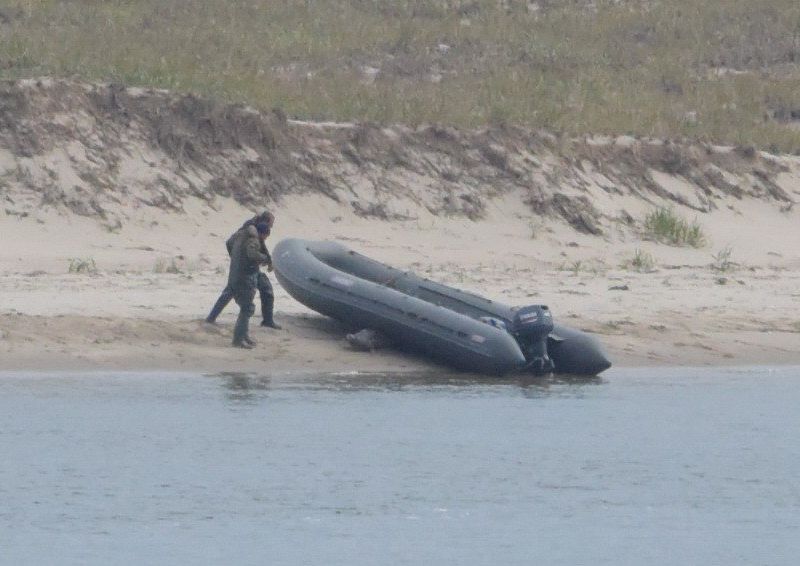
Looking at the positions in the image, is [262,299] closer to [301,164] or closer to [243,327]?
[243,327]

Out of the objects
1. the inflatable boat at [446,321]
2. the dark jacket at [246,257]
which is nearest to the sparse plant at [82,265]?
the inflatable boat at [446,321]

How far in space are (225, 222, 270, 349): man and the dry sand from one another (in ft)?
1.42

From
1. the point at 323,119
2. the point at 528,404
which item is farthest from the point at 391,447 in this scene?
the point at 323,119

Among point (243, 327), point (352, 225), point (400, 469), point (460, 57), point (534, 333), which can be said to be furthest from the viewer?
point (460, 57)

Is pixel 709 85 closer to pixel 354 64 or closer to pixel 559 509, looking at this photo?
pixel 354 64

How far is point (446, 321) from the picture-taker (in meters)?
14.1

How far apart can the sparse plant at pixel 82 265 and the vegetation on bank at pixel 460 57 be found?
10.3ft

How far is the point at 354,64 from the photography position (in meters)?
25.1

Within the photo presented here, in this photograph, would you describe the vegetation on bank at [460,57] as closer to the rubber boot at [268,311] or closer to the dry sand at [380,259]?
the dry sand at [380,259]

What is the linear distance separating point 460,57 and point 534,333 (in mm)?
12541

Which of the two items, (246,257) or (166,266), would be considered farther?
(166,266)

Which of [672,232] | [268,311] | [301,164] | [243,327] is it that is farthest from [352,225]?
[243,327]

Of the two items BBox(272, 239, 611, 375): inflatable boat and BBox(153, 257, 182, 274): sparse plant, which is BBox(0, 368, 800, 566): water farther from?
BBox(153, 257, 182, 274): sparse plant

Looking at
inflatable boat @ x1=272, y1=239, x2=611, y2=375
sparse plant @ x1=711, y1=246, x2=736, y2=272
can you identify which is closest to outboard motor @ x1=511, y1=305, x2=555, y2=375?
inflatable boat @ x1=272, y1=239, x2=611, y2=375
